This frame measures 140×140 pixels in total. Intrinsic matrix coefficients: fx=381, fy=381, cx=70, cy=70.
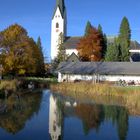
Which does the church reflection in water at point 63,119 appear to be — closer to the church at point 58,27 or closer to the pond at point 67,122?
the pond at point 67,122

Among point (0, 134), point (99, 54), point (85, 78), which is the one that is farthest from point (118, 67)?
point (0, 134)

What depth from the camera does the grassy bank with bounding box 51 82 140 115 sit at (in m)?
32.5

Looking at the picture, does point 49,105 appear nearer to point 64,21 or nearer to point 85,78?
point 85,78

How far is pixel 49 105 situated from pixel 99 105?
4514 mm

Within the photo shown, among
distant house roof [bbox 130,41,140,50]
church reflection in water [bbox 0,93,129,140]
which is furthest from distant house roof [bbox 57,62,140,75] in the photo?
distant house roof [bbox 130,41,140,50]

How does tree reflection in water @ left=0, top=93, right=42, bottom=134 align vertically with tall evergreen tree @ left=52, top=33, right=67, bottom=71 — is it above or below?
below

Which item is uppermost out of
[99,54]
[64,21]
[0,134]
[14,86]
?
[64,21]

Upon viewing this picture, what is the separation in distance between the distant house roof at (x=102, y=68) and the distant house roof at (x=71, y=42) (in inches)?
1081

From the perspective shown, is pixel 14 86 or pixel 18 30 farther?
pixel 18 30

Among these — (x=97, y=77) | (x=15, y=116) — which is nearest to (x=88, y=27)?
(x=97, y=77)

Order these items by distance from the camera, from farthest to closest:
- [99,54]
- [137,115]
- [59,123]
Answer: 1. [99,54]
2. [137,115]
3. [59,123]

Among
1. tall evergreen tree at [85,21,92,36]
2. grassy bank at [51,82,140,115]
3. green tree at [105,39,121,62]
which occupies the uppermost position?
tall evergreen tree at [85,21,92,36]

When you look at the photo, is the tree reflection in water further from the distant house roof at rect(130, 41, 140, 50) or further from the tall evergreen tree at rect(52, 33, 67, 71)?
the distant house roof at rect(130, 41, 140, 50)

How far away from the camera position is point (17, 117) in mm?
25969
